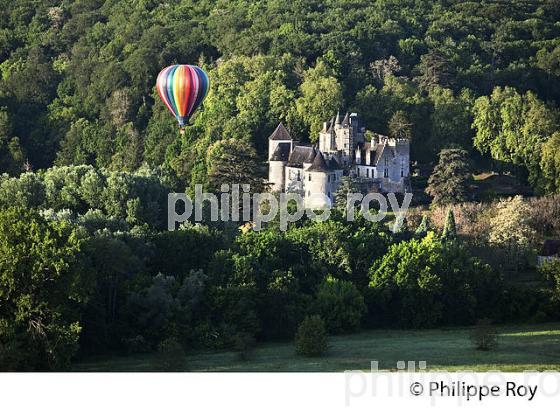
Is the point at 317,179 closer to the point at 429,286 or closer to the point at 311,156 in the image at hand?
the point at 311,156

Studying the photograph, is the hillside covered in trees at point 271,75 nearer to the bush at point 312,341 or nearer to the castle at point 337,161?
the castle at point 337,161

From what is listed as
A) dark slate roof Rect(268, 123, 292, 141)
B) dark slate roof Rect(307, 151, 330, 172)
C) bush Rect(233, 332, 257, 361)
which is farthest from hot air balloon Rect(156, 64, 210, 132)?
bush Rect(233, 332, 257, 361)

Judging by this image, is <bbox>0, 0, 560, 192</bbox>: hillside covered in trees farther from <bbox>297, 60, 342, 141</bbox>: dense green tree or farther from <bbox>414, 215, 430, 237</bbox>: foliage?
<bbox>414, 215, 430, 237</bbox>: foliage

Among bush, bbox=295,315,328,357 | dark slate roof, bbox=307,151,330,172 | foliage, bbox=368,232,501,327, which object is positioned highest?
dark slate roof, bbox=307,151,330,172

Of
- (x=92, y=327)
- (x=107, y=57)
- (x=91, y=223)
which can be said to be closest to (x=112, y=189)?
(x=91, y=223)

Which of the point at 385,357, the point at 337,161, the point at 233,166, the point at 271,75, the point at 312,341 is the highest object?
the point at 271,75

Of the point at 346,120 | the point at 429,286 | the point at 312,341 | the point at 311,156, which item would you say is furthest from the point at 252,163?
the point at 312,341
